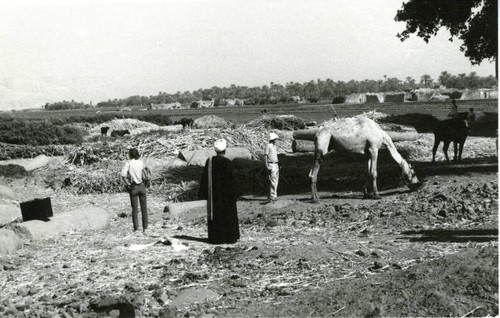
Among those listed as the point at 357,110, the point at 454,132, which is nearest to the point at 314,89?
the point at 357,110

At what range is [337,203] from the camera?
43.2 ft

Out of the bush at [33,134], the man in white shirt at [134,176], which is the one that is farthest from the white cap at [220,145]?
the bush at [33,134]

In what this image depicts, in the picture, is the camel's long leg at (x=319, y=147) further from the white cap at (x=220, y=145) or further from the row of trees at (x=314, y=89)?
the row of trees at (x=314, y=89)

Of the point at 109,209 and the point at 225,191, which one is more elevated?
the point at 225,191

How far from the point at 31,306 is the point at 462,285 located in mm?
4561

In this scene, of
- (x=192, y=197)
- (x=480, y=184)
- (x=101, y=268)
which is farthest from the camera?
(x=192, y=197)

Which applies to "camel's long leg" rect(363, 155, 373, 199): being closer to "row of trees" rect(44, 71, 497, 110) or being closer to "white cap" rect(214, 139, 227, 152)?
"white cap" rect(214, 139, 227, 152)

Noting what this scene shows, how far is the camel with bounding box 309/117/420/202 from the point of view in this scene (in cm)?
1336

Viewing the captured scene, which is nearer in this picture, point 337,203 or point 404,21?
point 337,203

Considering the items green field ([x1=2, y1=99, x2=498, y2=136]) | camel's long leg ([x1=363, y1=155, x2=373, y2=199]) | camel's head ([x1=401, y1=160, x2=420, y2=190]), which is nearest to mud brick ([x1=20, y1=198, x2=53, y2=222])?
camel's long leg ([x1=363, y1=155, x2=373, y2=199])

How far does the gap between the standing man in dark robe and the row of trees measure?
Result: 79.8 metres

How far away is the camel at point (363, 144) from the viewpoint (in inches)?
526

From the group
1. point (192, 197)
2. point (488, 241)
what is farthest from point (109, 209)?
point (488, 241)

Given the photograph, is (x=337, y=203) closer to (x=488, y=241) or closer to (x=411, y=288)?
(x=488, y=241)
